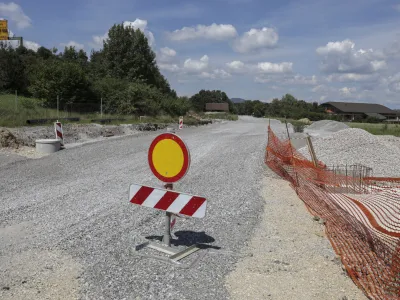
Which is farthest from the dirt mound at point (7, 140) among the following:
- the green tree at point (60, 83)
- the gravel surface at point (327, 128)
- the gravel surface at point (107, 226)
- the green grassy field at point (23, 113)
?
the gravel surface at point (327, 128)

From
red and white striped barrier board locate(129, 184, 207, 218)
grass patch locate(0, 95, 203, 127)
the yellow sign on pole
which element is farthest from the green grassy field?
the yellow sign on pole

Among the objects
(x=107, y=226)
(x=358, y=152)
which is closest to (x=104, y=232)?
(x=107, y=226)

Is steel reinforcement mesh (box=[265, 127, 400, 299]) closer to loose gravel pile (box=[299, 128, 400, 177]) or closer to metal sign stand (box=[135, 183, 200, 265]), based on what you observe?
metal sign stand (box=[135, 183, 200, 265])

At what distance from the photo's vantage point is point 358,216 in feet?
24.0

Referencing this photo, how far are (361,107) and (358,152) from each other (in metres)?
122

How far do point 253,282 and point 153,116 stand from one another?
35882 mm

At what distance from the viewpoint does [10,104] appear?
22984 millimetres

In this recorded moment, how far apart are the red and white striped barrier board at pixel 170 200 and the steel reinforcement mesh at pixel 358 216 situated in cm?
187

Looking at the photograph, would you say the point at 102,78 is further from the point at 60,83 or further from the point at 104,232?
the point at 104,232

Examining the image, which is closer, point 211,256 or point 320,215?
point 211,256

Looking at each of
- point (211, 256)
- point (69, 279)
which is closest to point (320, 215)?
point (211, 256)

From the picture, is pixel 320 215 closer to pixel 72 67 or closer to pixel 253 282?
pixel 253 282

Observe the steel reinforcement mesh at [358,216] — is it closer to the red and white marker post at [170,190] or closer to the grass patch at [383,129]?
the red and white marker post at [170,190]

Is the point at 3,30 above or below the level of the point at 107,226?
above
